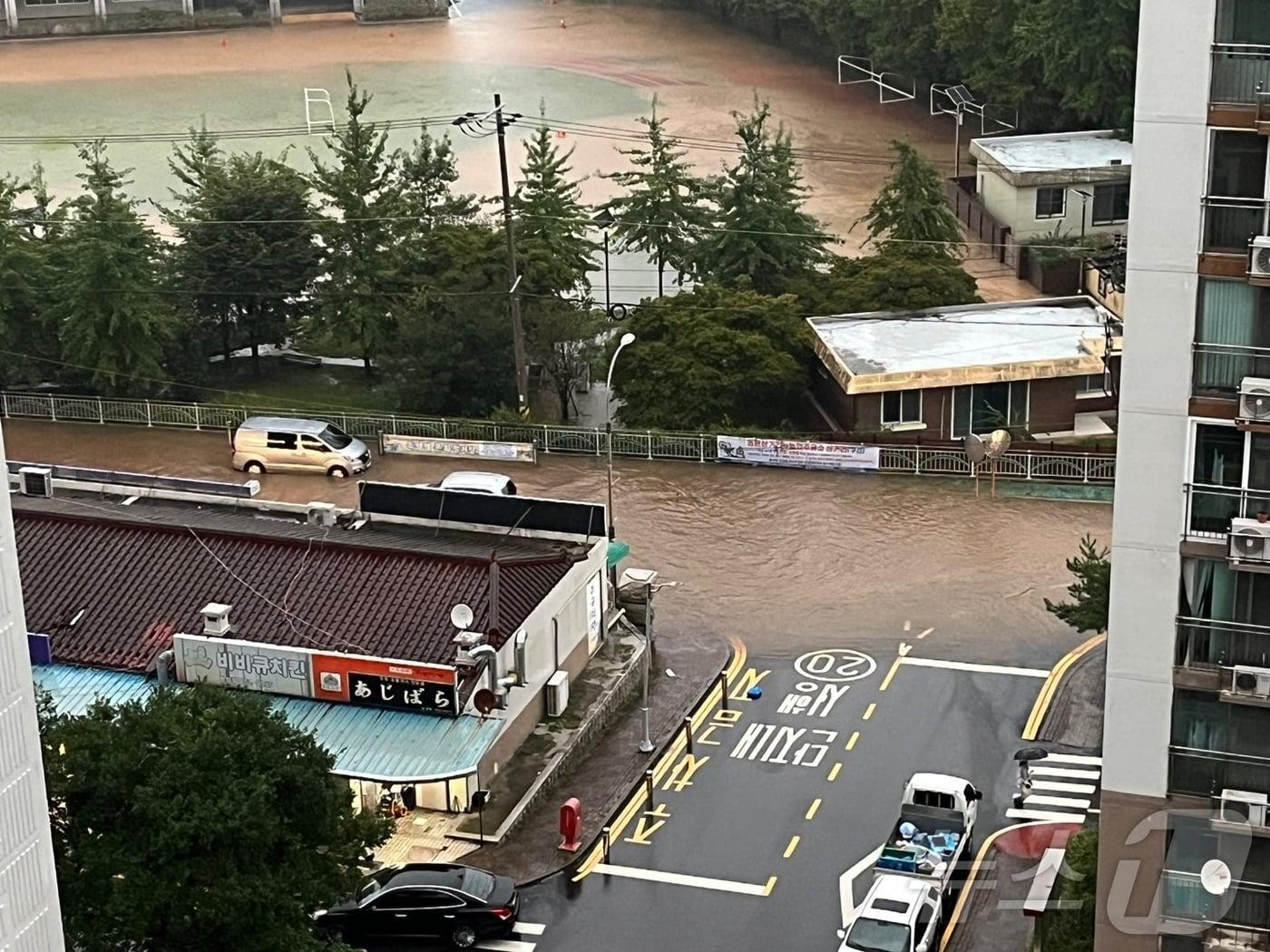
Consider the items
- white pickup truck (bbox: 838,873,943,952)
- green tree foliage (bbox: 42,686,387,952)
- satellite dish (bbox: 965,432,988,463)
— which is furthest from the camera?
satellite dish (bbox: 965,432,988,463)

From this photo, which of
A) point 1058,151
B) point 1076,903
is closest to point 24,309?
point 1058,151

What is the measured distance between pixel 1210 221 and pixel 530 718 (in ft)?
59.4

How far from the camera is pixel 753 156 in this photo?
5653cm

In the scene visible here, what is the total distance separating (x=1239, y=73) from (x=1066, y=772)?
16.7 metres

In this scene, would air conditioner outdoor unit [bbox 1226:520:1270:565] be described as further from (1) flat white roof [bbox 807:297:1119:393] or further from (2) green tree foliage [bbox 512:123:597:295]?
(2) green tree foliage [bbox 512:123:597:295]

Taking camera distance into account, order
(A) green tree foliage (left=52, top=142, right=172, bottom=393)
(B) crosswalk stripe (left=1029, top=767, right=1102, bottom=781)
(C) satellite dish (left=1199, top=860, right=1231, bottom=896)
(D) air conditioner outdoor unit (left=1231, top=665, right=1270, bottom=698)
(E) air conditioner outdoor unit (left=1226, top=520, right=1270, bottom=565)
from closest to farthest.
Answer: (E) air conditioner outdoor unit (left=1226, top=520, right=1270, bottom=565), (D) air conditioner outdoor unit (left=1231, top=665, right=1270, bottom=698), (C) satellite dish (left=1199, top=860, right=1231, bottom=896), (B) crosswalk stripe (left=1029, top=767, right=1102, bottom=781), (A) green tree foliage (left=52, top=142, right=172, bottom=393)

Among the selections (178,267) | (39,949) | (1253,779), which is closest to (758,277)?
(178,267)

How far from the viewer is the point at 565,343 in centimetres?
5250

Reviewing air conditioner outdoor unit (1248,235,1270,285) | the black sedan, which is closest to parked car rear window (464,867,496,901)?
the black sedan

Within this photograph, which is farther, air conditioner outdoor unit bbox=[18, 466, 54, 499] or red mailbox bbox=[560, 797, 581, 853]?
air conditioner outdoor unit bbox=[18, 466, 54, 499]

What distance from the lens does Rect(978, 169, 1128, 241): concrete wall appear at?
6288 centimetres

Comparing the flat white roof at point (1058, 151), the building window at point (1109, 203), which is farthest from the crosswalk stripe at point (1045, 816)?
the flat white roof at point (1058, 151)

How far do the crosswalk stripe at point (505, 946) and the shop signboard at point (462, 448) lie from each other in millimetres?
20280

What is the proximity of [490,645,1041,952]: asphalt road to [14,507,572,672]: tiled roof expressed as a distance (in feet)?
14.5
